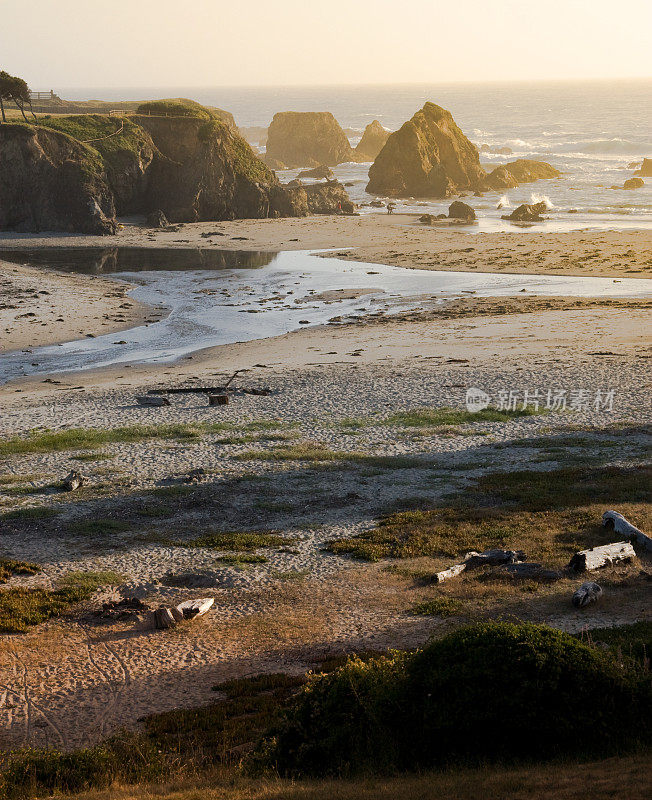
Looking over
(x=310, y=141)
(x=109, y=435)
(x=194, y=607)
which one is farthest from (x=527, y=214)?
(x=194, y=607)

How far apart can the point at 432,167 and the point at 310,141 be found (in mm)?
44643

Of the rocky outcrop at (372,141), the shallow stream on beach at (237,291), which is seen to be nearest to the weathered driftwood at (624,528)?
the shallow stream on beach at (237,291)

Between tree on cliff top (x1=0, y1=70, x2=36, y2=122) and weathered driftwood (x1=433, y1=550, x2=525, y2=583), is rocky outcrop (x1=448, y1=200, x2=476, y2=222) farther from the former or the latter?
weathered driftwood (x1=433, y1=550, x2=525, y2=583)

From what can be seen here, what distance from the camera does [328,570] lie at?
18.1 metres

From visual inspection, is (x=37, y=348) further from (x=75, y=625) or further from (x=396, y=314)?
(x=75, y=625)

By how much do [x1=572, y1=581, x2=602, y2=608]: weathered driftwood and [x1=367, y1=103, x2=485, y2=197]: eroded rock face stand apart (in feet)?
320

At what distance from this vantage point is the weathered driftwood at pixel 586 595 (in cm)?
1537

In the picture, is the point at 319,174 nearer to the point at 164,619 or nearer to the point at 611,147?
the point at 611,147

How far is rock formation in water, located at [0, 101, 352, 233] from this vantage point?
265 feet

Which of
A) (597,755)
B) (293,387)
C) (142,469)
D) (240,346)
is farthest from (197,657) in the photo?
(240,346)

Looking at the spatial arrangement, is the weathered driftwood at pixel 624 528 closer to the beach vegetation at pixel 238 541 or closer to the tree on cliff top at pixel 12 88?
the beach vegetation at pixel 238 541

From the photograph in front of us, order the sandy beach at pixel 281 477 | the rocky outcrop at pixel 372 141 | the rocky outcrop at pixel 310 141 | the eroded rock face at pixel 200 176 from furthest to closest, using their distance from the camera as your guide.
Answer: the rocky outcrop at pixel 372 141 < the rocky outcrop at pixel 310 141 < the eroded rock face at pixel 200 176 < the sandy beach at pixel 281 477

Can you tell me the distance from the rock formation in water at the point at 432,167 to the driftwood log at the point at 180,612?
3862 inches

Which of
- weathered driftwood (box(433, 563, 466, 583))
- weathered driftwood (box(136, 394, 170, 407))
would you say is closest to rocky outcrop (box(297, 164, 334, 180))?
weathered driftwood (box(136, 394, 170, 407))
